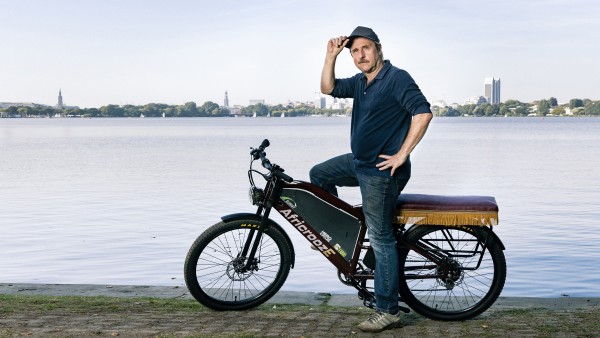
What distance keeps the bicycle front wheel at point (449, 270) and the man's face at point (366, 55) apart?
51.0 inches

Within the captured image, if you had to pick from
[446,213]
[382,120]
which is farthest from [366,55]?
[446,213]

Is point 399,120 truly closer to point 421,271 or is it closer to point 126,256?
point 421,271

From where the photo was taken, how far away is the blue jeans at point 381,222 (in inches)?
245

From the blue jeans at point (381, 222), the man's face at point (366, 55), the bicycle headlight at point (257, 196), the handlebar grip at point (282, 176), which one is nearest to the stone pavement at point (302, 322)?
the blue jeans at point (381, 222)

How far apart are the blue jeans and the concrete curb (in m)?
0.82

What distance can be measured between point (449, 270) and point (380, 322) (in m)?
0.77

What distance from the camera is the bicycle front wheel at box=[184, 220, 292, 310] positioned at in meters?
6.73

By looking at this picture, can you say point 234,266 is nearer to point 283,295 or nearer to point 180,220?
point 283,295

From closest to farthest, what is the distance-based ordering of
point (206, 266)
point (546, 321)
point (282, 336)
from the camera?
point (282, 336)
point (546, 321)
point (206, 266)

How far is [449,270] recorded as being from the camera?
661 cm

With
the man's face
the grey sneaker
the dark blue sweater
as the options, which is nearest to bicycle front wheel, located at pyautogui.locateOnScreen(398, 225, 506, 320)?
the grey sneaker

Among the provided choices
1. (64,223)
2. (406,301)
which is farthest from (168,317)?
(64,223)

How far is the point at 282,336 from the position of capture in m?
5.94

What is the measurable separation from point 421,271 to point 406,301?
266 mm
